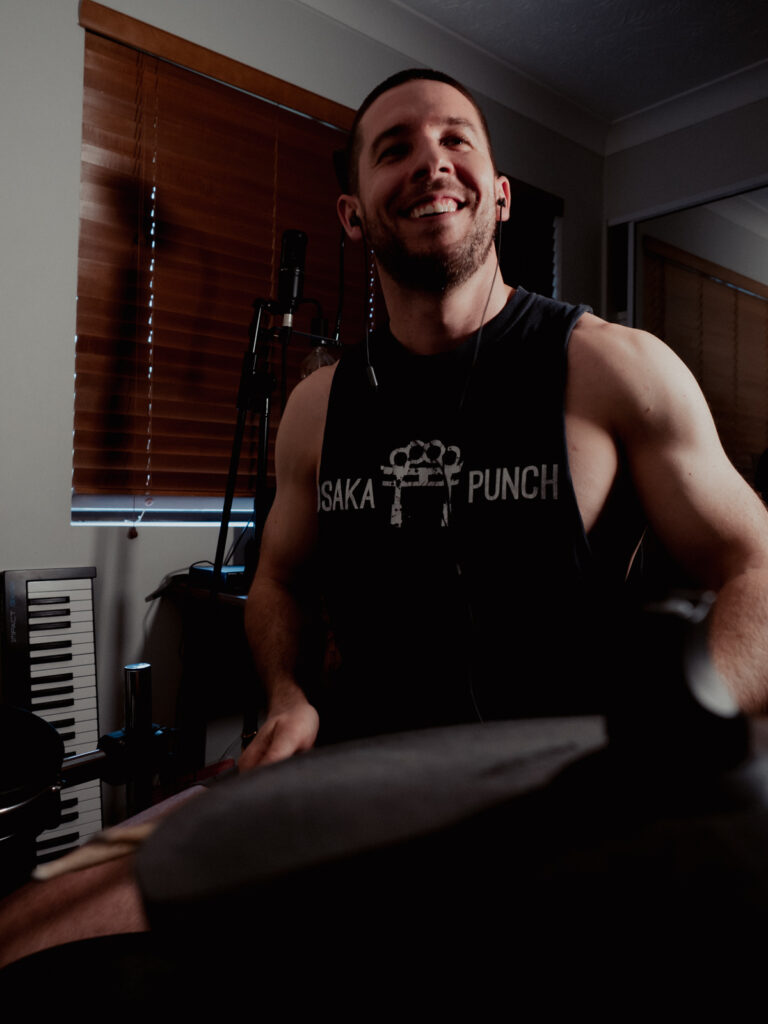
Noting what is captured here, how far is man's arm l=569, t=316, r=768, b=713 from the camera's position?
35.7 inches

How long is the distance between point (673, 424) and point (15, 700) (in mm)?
1589

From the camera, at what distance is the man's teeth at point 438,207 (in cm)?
115

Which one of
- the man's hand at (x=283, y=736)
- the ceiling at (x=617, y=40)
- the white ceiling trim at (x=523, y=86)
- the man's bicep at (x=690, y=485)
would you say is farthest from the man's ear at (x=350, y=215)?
the ceiling at (x=617, y=40)

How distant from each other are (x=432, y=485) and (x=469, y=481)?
56mm

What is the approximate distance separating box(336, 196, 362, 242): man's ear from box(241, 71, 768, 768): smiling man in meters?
0.07

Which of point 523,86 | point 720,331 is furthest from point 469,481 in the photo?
point 720,331

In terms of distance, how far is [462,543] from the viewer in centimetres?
106

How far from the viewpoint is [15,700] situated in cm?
179

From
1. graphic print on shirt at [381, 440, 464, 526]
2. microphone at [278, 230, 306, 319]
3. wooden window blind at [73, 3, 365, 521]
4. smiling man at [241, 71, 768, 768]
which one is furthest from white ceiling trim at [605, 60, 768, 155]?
graphic print on shirt at [381, 440, 464, 526]

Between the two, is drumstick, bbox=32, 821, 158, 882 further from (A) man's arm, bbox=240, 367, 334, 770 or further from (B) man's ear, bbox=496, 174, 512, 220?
(B) man's ear, bbox=496, 174, 512, 220

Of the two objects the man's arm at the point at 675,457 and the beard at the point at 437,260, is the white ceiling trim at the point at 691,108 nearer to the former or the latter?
the beard at the point at 437,260

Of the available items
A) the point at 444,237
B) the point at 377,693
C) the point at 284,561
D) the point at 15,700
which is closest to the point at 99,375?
the point at 15,700

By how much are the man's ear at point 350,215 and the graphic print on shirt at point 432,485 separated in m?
0.47

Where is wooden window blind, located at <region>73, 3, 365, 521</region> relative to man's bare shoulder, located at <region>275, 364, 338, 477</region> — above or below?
above
